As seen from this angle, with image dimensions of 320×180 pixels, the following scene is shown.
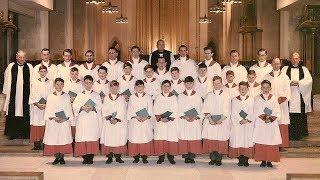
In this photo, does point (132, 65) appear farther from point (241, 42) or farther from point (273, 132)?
point (241, 42)

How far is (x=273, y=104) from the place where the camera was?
28.3ft

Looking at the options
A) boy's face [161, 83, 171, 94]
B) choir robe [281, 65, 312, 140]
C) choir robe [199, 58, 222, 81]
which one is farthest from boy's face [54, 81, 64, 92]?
choir robe [281, 65, 312, 140]

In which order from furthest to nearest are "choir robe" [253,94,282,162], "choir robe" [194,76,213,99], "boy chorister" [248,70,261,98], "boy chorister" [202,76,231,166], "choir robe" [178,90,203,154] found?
"choir robe" [194,76,213,99] → "boy chorister" [248,70,261,98] → "choir robe" [178,90,203,154] → "boy chorister" [202,76,231,166] → "choir robe" [253,94,282,162]

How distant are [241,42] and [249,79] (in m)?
10.7

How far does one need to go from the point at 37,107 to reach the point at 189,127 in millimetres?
2752

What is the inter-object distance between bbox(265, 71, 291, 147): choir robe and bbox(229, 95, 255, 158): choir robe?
85cm

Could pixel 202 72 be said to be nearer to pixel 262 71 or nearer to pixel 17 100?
pixel 262 71

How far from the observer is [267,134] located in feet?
28.2

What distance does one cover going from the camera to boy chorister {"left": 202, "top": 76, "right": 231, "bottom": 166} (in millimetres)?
8836

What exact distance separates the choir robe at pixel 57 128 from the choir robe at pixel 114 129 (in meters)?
0.56

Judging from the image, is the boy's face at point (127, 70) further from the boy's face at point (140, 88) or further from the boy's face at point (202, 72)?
the boy's face at point (202, 72)

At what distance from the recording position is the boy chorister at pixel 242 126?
8.71 meters

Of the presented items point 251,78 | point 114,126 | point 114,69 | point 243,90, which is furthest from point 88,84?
point 251,78

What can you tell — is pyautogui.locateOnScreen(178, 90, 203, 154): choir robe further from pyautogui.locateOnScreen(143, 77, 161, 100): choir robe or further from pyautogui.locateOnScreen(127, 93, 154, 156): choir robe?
pyautogui.locateOnScreen(143, 77, 161, 100): choir robe
